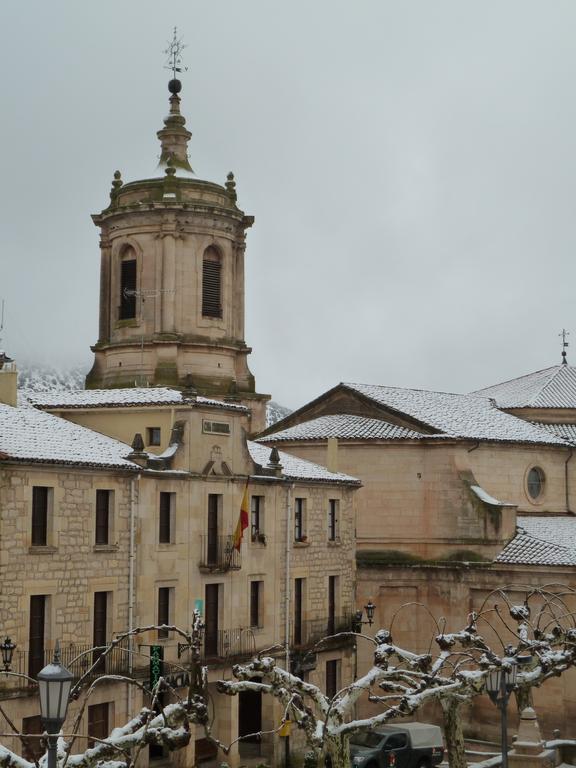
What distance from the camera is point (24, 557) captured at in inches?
1259

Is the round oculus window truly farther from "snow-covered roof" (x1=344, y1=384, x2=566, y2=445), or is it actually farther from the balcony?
the balcony

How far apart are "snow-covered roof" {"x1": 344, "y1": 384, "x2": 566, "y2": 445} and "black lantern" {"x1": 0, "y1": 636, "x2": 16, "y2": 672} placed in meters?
23.8

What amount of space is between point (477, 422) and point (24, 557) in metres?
26.4

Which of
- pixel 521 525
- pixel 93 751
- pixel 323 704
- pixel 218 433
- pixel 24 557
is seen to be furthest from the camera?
pixel 521 525

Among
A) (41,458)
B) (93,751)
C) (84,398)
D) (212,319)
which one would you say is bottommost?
(93,751)

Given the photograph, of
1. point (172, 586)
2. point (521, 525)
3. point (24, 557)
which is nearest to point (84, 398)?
point (172, 586)

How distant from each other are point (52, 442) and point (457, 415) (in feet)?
79.0

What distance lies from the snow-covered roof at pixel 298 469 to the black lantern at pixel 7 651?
1316cm

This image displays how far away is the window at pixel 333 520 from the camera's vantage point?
45.6 metres

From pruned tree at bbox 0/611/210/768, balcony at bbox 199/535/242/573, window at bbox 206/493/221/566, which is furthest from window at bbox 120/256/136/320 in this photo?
pruned tree at bbox 0/611/210/768

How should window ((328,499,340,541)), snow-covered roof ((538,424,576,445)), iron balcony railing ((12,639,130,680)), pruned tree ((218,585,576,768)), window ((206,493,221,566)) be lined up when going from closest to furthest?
1. pruned tree ((218,585,576,768))
2. iron balcony railing ((12,639,130,680))
3. window ((206,493,221,566))
4. window ((328,499,340,541))
5. snow-covered roof ((538,424,576,445))

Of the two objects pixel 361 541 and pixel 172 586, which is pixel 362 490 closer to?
pixel 361 541

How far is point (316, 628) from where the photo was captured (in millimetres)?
43938

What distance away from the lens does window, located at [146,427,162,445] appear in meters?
39.0
